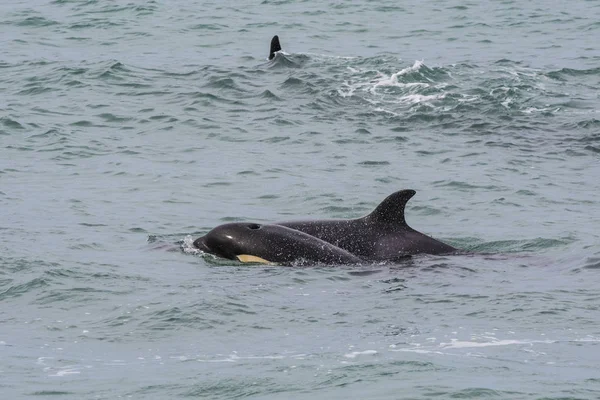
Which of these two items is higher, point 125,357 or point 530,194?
point 125,357

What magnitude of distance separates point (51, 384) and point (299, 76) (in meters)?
22.6

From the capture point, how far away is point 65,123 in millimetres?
29422

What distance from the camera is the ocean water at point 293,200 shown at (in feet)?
42.3

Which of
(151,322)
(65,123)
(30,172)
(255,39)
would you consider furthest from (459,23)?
(151,322)

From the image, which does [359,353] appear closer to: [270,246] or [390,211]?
[270,246]

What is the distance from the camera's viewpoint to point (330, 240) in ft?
61.6

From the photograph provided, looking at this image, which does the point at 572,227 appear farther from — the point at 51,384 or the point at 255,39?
the point at 255,39

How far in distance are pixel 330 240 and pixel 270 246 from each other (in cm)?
113

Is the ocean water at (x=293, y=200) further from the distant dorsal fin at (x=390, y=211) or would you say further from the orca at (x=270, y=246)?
the distant dorsal fin at (x=390, y=211)

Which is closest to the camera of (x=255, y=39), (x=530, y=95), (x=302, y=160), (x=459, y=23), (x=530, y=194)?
(x=530, y=194)

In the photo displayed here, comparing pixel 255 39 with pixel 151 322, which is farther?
pixel 255 39

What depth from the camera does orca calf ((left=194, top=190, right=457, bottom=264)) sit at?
18000mm

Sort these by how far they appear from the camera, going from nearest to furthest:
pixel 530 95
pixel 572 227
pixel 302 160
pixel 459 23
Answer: pixel 572 227 < pixel 302 160 < pixel 530 95 < pixel 459 23

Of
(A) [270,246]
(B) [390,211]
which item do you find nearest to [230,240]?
(A) [270,246]
